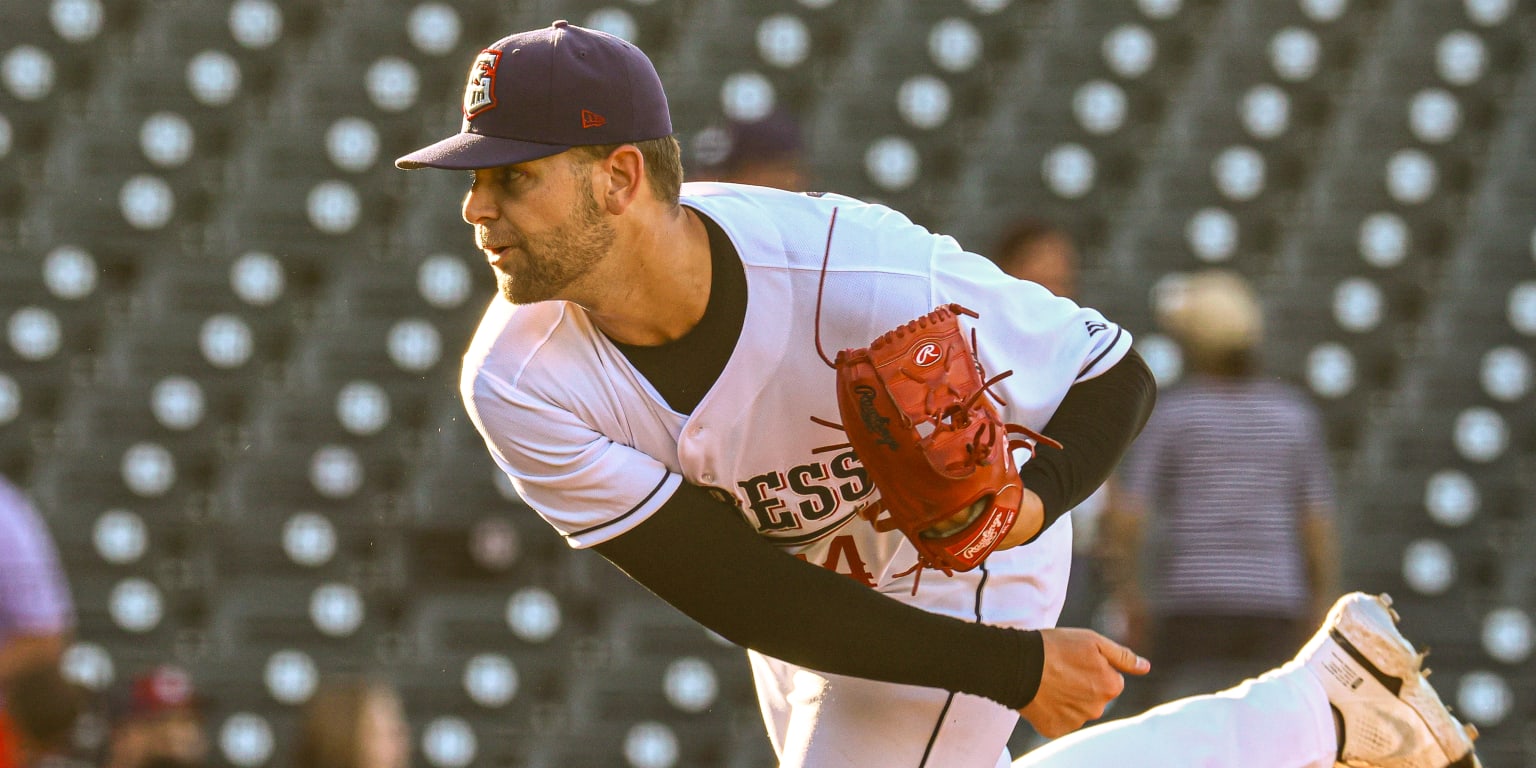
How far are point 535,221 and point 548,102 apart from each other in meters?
0.13

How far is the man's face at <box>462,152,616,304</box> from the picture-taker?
188cm

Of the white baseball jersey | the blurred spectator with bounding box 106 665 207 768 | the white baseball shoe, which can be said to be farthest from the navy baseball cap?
the blurred spectator with bounding box 106 665 207 768

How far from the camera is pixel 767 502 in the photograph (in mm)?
2104

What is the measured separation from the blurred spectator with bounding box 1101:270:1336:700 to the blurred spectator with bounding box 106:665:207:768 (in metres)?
2.03

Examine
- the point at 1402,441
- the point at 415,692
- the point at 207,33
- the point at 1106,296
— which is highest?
the point at 207,33

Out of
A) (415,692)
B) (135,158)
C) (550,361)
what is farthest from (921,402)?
(135,158)

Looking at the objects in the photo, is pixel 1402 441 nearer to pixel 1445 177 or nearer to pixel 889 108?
pixel 1445 177

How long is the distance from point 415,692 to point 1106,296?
224cm

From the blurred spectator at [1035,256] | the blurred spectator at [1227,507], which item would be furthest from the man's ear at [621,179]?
the blurred spectator at [1227,507]

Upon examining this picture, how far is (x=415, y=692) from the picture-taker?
15.5ft

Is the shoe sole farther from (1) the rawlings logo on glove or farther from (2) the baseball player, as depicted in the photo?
(1) the rawlings logo on glove

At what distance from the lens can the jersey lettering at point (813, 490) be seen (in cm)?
209

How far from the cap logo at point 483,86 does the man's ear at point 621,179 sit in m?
0.14

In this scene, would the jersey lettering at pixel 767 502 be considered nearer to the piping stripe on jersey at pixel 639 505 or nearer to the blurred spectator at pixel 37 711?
the piping stripe on jersey at pixel 639 505
